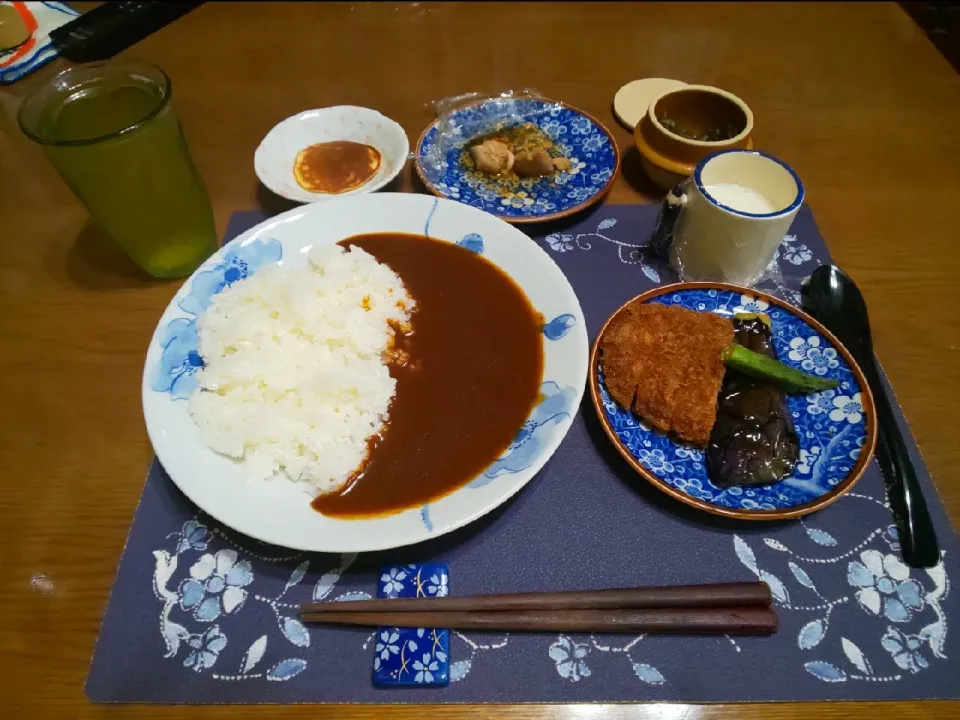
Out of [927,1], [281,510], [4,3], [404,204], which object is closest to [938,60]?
[927,1]

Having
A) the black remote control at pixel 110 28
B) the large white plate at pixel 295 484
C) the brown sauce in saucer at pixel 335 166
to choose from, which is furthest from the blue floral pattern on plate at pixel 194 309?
the black remote control at pixel 110 28

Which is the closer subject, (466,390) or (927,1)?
(466,390)

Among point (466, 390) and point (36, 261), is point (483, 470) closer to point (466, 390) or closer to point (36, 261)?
point (466, 390)

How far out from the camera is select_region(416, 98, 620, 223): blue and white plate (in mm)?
2023

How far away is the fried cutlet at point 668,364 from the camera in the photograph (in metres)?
1.45

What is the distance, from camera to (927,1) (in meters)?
3.44

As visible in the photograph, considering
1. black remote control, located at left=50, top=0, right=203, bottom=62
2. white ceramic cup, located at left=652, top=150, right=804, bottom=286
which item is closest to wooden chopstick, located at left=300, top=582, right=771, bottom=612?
white ceramic cup, located at left=652, top=150, right=804, bottom=286

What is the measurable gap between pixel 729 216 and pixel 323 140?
154 cm

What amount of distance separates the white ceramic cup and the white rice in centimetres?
87

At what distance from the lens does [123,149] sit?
1.55m

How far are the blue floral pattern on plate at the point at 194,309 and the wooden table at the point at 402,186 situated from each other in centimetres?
25

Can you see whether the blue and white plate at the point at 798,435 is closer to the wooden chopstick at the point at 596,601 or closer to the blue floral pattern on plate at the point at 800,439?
the blue floral pattern on plate at the point at 800,439

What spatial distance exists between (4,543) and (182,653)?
23.4 inches

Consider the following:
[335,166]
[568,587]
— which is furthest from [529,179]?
[568,587]
